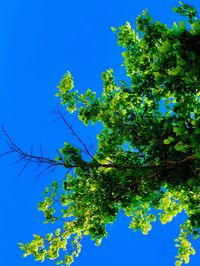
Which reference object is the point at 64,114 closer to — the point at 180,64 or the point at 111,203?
the point at 111,203

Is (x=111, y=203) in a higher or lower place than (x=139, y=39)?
lower

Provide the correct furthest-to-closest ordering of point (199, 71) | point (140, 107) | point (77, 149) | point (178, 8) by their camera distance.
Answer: point (140, 107) → point (77, 149) → point (178, 8) → point (199, 71)

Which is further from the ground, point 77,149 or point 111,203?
point 77,149

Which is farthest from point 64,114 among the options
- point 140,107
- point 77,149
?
point 140,107

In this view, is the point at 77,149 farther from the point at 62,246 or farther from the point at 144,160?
the point at 62,246

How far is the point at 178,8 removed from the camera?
682cm

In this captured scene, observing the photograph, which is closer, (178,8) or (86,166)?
(178,8)

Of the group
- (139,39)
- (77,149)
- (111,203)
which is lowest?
(111,203)

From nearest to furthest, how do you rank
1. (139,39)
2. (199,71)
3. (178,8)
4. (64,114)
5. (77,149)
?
(199,71) → (178,8) → (64,114) → (77,149) → (139,39)

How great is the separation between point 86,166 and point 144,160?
6.29ft

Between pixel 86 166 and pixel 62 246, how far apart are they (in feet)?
10.8

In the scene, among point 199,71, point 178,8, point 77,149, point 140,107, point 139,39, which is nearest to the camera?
point 199,71

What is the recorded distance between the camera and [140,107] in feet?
33.3

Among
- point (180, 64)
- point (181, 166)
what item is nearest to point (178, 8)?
point (180, 64)
